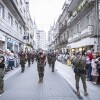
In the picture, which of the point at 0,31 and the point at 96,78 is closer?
the point at 96,78

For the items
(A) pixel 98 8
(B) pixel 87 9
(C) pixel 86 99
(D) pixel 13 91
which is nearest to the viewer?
(C) pixel 86 99

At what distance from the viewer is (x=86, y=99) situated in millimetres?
7430

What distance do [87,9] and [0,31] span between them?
389 inches

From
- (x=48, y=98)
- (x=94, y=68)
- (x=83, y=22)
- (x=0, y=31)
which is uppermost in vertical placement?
(x=83, y=22)

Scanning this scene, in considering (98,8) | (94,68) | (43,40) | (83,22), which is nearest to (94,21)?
(98,8)

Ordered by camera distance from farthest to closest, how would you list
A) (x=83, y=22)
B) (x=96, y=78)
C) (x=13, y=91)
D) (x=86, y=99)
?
(x=83, y=22) → (x=96, y=78) → (x=13, y=91) → (x=86, y=99)

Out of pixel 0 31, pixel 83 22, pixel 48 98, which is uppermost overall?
pixel 83 22

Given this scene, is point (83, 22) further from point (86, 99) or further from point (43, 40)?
point (43, 40)

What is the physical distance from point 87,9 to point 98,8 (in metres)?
3.09

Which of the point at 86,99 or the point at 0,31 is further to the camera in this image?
the point at 0,31

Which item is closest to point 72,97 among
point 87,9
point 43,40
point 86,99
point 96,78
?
point 86,99

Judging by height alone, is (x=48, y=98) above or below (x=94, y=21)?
below

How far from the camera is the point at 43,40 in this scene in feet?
571

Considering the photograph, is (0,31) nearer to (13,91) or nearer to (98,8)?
(98,8)
